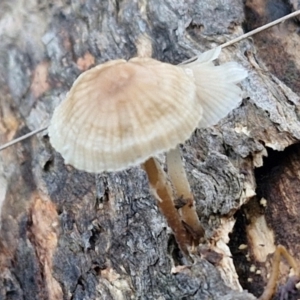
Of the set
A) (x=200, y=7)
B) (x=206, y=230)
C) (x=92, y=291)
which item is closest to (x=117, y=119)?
(x=206, y=230)

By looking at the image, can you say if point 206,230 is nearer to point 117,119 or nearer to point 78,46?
point 117,119

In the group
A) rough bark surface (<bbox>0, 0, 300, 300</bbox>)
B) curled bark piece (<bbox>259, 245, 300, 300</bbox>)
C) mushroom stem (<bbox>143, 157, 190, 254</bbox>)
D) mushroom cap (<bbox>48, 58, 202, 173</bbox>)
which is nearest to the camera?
mushroom cap (<bbox>48, 58, 202, 173</bbox>)

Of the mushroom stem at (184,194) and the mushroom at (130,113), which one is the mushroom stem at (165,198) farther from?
the mushroom at (130,113)

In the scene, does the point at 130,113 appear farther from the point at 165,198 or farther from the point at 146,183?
the point at 146,183

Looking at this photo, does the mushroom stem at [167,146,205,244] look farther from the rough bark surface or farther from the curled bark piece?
the curled bark piece

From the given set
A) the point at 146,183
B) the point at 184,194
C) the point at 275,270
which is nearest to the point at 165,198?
the point at 184,194

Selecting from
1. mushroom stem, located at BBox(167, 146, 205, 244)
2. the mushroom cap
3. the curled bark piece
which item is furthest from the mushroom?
the curled bark piece
